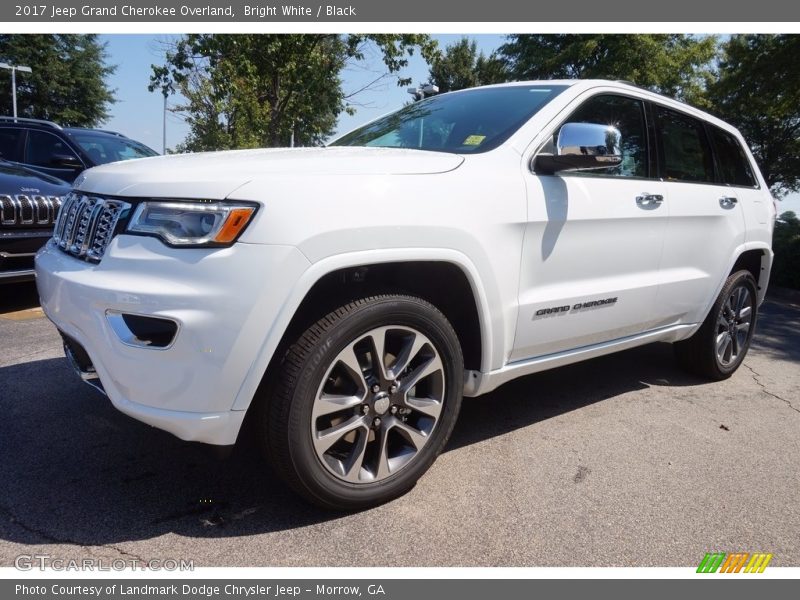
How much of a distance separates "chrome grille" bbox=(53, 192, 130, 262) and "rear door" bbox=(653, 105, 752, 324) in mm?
2789

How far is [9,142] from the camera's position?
7.13 m

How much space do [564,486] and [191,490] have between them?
1560 millimetres

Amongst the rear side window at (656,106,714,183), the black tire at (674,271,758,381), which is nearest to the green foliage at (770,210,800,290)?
the black tire at (674,271,758,381)

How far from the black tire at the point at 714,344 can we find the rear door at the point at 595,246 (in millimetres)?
773

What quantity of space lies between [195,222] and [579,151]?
163 cm

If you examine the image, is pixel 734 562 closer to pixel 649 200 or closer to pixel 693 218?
pixel 649 200

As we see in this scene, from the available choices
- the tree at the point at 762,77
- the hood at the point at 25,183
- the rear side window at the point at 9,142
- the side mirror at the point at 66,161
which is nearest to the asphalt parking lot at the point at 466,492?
the hood at the point at 25,183

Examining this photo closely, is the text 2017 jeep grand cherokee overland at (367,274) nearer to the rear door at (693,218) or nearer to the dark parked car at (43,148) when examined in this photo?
the rear door at (693,218)

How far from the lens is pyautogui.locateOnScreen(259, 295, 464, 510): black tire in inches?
81.4

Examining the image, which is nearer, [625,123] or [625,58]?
[625,123]

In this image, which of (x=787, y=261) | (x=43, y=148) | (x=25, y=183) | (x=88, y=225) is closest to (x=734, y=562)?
(x=88, y=225)

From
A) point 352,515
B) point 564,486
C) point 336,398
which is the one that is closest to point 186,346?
point 336,398

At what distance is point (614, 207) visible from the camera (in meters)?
3.04

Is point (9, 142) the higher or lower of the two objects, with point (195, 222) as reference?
lower
